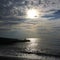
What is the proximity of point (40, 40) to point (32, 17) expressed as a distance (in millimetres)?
1136

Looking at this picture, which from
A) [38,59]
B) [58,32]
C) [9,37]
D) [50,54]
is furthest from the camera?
[9,37]

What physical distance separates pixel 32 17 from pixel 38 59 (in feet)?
10.6

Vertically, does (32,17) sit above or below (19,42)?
above

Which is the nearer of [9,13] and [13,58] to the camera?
[13,58]

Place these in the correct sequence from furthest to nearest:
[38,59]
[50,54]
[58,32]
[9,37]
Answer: [9,37], [58,32], [50,54], [38,59]

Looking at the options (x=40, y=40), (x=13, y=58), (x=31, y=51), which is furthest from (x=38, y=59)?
(x=40, y=40)

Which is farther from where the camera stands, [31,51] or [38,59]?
[31,51]

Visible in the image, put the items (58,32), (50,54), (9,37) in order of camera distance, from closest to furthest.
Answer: (50,54)
(58,32)
(9,37)

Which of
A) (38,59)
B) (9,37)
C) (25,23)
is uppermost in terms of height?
(25,23)

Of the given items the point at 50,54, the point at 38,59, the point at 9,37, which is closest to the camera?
the point at 38,59

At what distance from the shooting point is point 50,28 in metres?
9.73

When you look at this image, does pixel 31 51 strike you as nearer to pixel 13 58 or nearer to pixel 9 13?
pixel 13 58

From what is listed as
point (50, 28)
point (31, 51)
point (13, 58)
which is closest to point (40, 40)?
point (50, 28)

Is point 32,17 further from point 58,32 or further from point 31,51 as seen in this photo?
point 31,51
